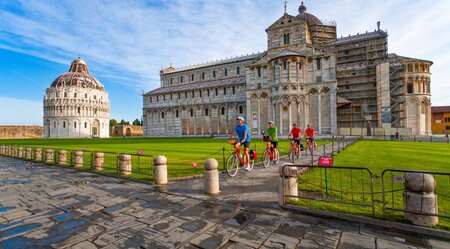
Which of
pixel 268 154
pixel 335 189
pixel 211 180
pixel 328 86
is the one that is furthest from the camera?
pixel 328 86

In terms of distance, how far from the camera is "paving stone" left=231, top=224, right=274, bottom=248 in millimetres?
3953

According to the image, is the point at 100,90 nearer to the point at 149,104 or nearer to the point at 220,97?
the point at 149,104

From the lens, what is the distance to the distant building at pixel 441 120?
65125mm

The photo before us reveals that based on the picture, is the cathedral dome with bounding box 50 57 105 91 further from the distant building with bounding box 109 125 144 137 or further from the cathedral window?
the cathedral window

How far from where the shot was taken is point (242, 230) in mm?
4418

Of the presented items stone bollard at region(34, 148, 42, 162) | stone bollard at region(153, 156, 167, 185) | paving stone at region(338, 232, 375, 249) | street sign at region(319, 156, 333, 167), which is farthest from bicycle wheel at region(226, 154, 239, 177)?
stone bollard at region(34, 148, 42, 162)

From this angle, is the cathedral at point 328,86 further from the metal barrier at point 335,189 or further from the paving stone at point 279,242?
the paving stone at point 279,242

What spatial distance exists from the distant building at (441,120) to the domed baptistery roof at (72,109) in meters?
115

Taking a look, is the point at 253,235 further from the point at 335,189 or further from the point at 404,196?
the point at 335,189

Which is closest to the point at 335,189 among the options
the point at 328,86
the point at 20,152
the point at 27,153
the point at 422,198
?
the point at 422,198

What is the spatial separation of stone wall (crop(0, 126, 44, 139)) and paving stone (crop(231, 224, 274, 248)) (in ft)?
374

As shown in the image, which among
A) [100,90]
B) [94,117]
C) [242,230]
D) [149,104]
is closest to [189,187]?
[242,230]

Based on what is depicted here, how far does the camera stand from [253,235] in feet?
13.8

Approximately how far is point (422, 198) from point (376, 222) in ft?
2.90
